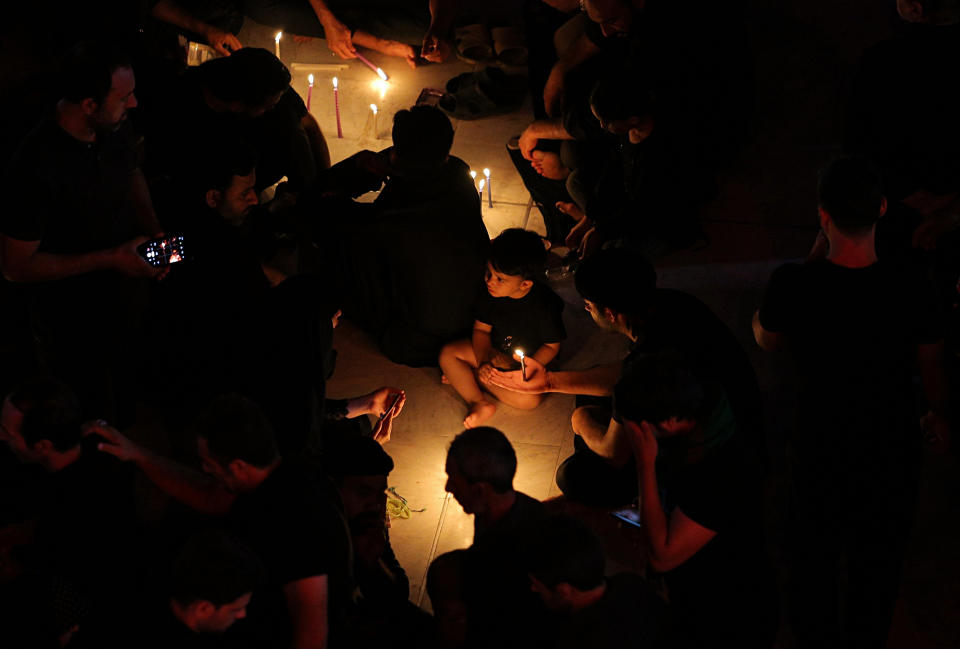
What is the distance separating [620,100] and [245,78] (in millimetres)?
1631

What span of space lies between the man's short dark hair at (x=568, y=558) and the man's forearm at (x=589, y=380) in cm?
137

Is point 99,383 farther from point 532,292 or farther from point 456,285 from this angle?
point 532,292

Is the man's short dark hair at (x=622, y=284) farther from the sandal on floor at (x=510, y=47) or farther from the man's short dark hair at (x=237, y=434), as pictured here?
the sandal on floor at (x=510, y=47)

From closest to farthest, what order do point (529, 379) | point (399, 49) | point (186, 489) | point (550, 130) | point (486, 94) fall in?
point (186, 489) → point (529, 379) → point (550, 130) → point (486, 94) → point (399, 49)

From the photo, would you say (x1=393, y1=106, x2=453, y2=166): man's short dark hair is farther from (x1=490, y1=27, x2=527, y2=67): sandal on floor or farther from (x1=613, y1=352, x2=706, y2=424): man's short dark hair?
(x1=490, y1=27, x2=527, y2=67): sandal on floor

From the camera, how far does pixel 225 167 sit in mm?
3986

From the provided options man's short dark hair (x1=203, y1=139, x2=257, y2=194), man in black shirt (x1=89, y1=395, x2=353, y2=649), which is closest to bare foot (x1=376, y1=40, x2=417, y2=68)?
man's short dark hair (x1=203, y1=139, x2=257, y2=194)

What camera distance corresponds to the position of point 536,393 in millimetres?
4285

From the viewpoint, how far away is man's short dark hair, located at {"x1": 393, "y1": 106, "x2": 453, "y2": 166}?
13.3 ft

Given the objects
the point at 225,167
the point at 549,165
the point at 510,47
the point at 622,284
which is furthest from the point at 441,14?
the point at 622,284

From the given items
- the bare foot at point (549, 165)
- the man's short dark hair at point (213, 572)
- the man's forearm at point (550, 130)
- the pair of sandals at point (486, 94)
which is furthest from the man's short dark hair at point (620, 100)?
the man's short dark hair at point (213, 572)

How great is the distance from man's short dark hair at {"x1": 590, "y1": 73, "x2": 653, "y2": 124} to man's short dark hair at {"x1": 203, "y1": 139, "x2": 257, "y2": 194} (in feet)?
4.97

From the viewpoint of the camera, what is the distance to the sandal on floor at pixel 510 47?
597cm

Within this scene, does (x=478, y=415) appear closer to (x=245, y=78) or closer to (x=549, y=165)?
(x=549, y=165)
